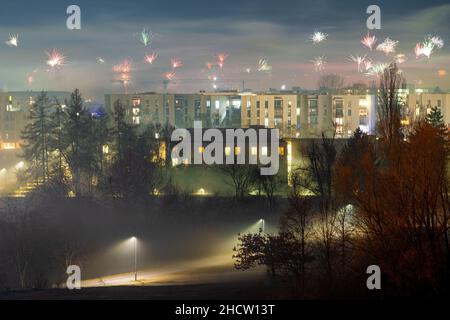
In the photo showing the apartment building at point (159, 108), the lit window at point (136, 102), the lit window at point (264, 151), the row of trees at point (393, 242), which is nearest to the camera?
the row of trees at point (393, 242)

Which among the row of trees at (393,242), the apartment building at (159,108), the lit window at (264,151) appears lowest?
the row of trees at (393,242)

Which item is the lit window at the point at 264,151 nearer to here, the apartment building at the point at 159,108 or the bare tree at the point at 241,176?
the bare tree at the point at 241,176

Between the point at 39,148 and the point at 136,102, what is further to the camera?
the point at 136,102

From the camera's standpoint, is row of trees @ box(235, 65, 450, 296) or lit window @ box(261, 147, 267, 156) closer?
row of trees @ box(235, 65, 450, 296)

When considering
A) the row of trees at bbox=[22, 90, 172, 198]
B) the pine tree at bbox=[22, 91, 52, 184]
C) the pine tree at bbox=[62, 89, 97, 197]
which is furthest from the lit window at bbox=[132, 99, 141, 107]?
the pine tree at bbox=[22, 91, 52, 184]

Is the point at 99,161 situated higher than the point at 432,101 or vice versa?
the point at 432,101

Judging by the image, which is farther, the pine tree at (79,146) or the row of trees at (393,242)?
the pine tree at (79,146)

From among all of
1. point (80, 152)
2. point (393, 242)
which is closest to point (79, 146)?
point (80, 152)

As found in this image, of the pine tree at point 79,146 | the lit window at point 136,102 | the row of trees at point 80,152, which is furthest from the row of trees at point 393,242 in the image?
the lit window at point 136,102

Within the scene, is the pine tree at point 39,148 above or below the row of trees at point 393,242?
above

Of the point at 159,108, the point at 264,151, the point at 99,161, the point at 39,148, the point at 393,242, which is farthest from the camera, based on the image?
the point at 159,108

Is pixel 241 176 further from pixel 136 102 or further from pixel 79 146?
pixel 136 102

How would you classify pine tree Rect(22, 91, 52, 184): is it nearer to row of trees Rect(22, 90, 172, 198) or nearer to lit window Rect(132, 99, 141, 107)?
row of trees Rect(22, 90, 172, 198)
